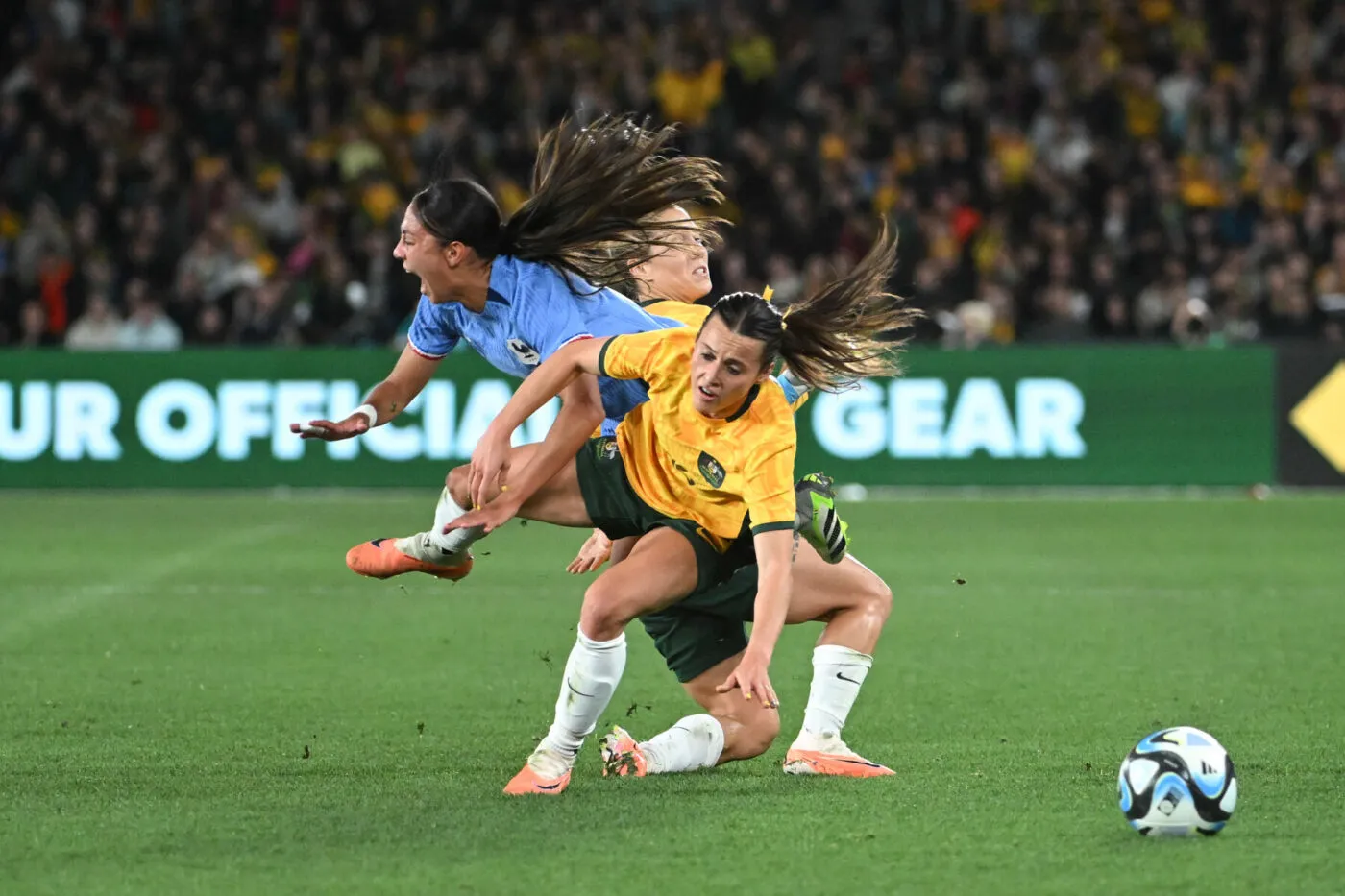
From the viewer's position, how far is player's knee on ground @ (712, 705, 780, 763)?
20.0ft

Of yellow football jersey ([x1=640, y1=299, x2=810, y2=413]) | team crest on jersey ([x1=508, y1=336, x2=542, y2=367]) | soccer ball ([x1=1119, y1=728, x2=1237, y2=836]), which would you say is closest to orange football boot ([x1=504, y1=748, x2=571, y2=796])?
team crest on jersey ([x1=508, y1=336, x2=542, y2=367])

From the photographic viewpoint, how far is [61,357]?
15617 mm

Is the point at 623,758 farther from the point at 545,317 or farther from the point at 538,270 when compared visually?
the point at 538,270

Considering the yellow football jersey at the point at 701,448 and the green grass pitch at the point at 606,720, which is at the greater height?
the yellow football jersey at the point at 701,448

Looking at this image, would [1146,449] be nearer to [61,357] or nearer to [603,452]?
[61,357]

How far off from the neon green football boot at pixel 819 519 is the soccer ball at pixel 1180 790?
4.06 feet

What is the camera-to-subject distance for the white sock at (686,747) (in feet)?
19.4

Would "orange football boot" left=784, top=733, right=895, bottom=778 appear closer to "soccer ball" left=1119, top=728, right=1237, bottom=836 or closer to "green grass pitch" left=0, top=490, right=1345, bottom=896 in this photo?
"green grass pitch" left=0, top=490, right=1345, bottom=896

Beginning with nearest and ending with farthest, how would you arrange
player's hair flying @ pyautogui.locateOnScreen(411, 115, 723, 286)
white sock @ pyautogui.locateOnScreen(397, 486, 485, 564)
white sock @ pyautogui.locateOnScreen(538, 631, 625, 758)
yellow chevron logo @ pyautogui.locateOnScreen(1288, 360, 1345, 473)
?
white sock @ pyautogui.locateOnScreen(538, 631, 625, 758), white sock @ pyautogui.locateOnScreen(397, 486, 485, 564), player's hair flying @ pyautogui.locateOnScreen(411, 115, 723, 286), yellow chevron logo @ pyautogui.locateOnScreen(1288, 360, 1345, 473)

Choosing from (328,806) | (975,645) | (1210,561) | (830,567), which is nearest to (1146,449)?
(1210,561)

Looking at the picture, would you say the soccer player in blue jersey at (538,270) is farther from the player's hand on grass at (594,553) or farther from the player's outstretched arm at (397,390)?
the player's hand on grass at (594,553)

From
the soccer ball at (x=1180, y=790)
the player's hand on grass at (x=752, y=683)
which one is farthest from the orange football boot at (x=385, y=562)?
the soccer ball at (x=1180, y=790)

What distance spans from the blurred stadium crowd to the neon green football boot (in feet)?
35.2

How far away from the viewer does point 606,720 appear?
7.07 metres
